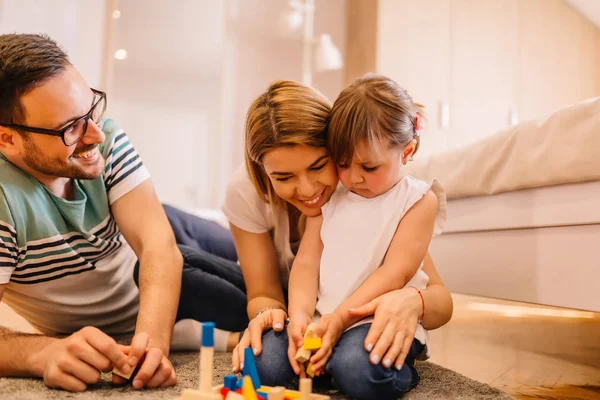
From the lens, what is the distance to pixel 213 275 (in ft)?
4.38

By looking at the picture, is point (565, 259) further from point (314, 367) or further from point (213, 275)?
point (213, 275)

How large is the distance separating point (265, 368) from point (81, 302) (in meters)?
0.57

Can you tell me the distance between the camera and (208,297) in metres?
1.30

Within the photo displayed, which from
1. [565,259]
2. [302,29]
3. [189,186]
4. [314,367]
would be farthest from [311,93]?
[302,29]

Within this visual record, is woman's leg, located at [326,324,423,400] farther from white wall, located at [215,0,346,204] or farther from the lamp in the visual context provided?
the lamp

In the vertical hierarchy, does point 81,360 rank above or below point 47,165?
below

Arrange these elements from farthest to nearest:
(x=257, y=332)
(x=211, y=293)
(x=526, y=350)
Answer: (x=526, y=350), (x=211, y=293), (x=257, y=332)

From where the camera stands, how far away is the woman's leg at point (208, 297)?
1294 mm

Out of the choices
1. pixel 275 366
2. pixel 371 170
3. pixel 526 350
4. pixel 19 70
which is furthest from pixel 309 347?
pixel 526 350

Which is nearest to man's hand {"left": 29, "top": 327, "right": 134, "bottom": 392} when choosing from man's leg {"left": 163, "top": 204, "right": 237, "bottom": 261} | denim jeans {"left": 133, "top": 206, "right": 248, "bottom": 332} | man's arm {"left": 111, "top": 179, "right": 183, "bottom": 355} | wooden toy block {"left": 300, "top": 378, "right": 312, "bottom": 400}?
man's arm {"left": 111, "top": 179, "right": 183, "bottom": 355}

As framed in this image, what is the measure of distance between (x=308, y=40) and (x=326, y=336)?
2.85 metres

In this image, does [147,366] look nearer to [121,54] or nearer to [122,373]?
[122,373]

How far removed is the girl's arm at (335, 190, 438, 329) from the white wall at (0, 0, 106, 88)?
2.42 m

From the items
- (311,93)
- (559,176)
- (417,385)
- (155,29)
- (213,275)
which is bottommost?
(417,385)
